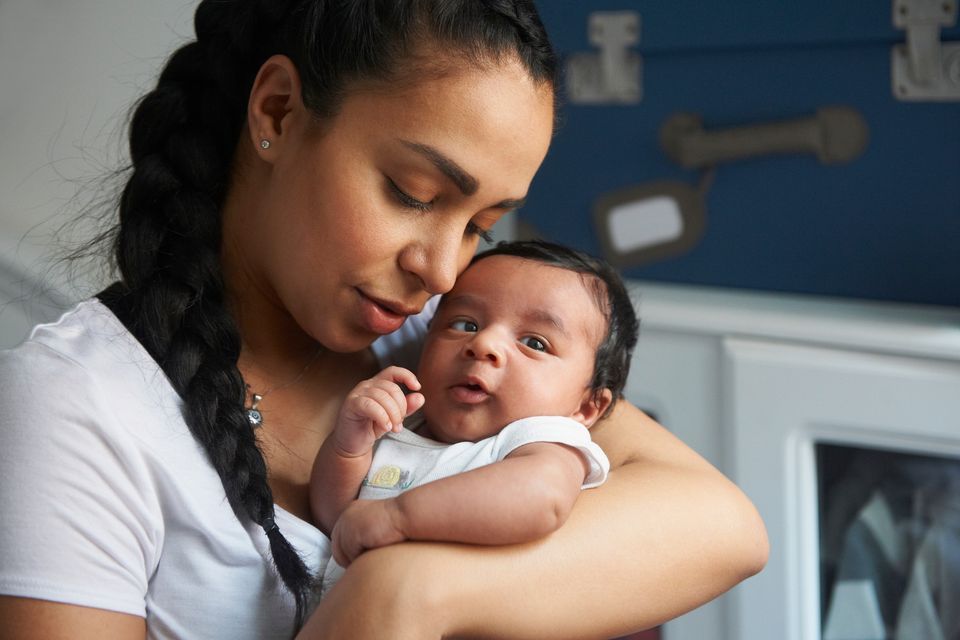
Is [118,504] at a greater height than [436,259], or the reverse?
[436,259]

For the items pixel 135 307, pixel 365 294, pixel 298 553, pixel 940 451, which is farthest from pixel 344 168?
pixel 940 451

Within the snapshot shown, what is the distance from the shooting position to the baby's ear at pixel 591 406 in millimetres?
1232

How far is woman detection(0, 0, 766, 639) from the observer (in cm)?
89

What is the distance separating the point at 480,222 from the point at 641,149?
47.7 inches

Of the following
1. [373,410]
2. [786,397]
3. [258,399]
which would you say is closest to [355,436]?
[373,410]

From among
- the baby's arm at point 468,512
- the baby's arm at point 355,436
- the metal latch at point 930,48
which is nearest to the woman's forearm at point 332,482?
the baby's arm at point 355,436

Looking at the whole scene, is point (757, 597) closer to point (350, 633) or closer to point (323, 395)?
point (323, 395)

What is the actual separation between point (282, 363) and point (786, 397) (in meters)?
1.08

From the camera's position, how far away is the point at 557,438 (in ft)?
3.43

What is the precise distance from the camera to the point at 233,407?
1019 millimetres

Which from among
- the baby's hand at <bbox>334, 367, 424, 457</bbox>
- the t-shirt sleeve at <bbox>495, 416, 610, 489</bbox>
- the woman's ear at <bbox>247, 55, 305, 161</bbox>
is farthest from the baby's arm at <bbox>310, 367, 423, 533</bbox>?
the woman's ear at <bbox>247, 55, 305, 161</bbox>

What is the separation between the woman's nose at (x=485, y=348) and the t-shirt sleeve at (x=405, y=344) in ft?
0.43

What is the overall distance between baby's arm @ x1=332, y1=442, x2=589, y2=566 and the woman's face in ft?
0.67

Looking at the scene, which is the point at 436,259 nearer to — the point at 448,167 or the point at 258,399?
the point at 448,167
